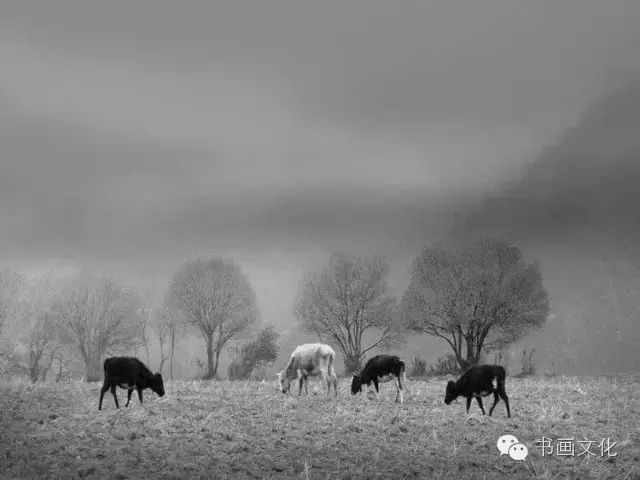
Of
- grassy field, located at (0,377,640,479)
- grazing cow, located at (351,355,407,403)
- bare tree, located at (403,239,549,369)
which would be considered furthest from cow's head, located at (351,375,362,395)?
bare tree, located at (403,239,549,369)

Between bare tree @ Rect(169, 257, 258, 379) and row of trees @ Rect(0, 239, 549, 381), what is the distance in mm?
115

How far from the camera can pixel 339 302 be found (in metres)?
57.9

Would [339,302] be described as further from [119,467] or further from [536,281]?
[119,467]

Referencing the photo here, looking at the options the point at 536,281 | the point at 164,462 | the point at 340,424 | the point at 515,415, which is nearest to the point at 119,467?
the point at 164,462

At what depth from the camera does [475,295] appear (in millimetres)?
52500

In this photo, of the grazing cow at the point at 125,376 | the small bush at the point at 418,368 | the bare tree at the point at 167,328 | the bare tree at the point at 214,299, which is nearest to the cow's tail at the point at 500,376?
the grazing cow at the point at 125,376

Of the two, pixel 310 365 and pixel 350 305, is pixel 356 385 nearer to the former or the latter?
pixel 310 365

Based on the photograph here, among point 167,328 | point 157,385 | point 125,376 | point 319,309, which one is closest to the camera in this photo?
point 125,376

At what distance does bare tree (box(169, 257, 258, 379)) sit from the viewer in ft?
195

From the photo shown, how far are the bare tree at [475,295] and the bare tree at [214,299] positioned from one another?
1796 centimetres

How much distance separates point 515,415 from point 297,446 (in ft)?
Answer: 31.5

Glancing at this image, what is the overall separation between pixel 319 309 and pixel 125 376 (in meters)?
37.4

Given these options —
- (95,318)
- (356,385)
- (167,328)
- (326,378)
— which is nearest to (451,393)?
(356,385)

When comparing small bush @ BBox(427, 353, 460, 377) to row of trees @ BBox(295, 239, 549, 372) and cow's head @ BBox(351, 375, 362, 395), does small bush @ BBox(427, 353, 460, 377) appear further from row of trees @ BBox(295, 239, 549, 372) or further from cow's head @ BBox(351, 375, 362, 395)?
cow's head @ BBox(351, 375, 362, 395)
